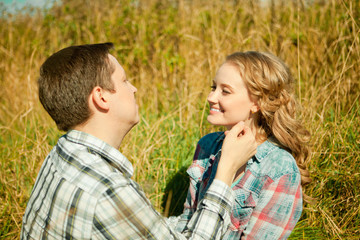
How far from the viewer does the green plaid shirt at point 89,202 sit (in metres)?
1.29

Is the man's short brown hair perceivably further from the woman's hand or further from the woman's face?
the woman's face

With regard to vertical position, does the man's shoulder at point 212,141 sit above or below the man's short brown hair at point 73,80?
below

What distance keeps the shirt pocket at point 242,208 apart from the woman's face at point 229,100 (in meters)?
0.48

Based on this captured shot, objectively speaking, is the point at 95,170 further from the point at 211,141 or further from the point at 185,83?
the point at 185,83

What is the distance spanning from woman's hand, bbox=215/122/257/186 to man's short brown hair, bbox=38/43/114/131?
0.69m

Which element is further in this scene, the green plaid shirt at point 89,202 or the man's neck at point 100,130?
the man's neck at point 100,130

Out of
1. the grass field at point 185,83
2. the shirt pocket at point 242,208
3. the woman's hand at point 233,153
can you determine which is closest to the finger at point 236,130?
the woman's hand at point 233,153

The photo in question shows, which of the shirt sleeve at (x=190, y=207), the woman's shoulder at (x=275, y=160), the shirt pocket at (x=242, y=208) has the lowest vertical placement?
the shirt sleeve at (x=190, y=207)

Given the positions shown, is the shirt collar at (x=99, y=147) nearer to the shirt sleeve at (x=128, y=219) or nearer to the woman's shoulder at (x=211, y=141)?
the shirt sleeve at (x=128, y=219)

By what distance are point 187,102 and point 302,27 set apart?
5.89 ft

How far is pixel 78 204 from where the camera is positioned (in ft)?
4.22

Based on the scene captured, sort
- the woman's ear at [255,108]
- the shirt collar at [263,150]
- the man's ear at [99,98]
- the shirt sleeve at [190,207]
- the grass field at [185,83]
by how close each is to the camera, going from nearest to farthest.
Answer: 1. the man's ear at [99,98]
2. the shirt collar at [263,150]
3. the woman's ear at [255,108]
4. the shirt sleeve at [190,207]
5. the grass field at [185,83]

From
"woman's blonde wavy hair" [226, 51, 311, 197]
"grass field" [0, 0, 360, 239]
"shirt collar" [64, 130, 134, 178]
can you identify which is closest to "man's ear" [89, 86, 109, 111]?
"shirt collar" [64, 130, 134, 178]

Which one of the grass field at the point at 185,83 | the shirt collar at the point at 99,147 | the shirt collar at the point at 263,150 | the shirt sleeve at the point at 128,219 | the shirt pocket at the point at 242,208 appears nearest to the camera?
the shirt sleeve at the point at 128,219
